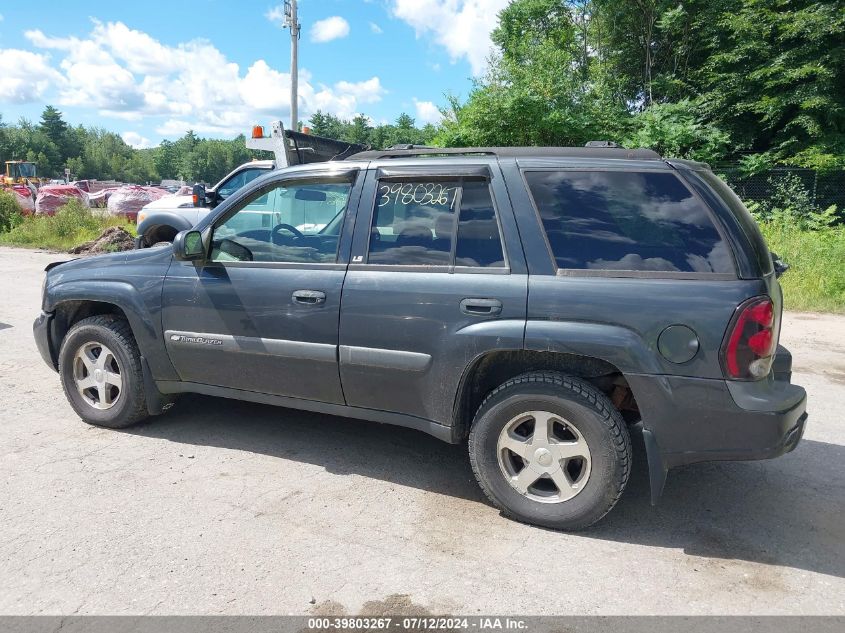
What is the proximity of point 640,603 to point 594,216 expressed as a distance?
1847 millimetres

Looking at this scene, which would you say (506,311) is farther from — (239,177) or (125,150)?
(125,150)

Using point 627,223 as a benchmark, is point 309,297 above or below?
below

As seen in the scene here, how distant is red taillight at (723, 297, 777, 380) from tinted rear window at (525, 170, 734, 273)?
21cm

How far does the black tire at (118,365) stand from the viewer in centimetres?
452

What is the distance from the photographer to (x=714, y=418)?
3.09 metres

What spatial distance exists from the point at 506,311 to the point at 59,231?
1662 cm

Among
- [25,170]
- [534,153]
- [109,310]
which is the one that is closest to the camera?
[534,153]

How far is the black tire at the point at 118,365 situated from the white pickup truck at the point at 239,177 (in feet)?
12.7

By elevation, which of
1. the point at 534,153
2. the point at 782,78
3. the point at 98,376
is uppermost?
the point at 782,78

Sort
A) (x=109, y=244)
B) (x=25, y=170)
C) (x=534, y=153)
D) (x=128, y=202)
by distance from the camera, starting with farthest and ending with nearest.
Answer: (x=25, y=170) → (x=128, y=202) → (x=109, y=244) → (x=534, y=153)

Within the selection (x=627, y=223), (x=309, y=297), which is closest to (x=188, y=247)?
(x=309, y=297)

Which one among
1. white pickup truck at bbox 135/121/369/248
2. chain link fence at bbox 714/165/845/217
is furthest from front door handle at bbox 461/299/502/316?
chain link fence at bbox 714/165/845/217

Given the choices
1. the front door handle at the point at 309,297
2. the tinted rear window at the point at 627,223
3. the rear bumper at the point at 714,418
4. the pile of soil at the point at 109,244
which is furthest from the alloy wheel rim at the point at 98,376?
the pile of soil at the point at 109,244

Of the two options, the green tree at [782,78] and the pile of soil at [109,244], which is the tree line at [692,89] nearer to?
the green tree at [782,78]
